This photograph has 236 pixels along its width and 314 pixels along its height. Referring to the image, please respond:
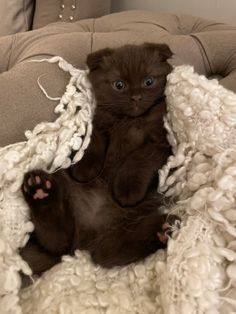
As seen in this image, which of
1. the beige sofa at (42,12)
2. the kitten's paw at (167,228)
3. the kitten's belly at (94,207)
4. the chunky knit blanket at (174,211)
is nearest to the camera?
the chunky knit blanket at (174,211)

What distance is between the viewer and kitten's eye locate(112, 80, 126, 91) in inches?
38.7

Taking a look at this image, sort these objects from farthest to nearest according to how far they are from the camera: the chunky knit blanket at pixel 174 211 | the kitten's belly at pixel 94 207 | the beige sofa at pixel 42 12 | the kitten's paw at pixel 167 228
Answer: the beige sofa at pixel 42 12
the kitten's belly at pixel 94 207
the kitten's paw at pixel 167 228
the chunky knit blanket at pixel 174 211

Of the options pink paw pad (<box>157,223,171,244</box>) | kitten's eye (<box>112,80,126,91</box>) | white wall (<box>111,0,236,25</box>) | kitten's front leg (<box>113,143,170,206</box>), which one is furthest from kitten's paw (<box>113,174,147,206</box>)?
white wall (<box>111,0,236,25</box>)

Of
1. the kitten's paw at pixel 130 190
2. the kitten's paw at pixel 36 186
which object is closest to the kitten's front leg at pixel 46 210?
the kitten's paw at pixel 36 186

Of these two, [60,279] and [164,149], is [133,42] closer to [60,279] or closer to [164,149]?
[164,149]

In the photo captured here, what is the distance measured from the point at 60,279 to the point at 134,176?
0.84 feet

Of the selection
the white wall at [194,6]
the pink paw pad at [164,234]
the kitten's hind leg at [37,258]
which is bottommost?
the kitten's hind leg at [37,258]

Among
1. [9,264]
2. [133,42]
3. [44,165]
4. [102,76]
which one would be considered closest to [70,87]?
[102,76]

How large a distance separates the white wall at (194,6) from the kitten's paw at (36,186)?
1112 mm

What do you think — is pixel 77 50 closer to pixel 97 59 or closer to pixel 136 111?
pixel 97 59

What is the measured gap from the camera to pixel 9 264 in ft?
2.48

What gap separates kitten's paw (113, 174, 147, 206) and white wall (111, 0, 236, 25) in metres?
0.99

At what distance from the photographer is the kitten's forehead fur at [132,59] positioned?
974 millimetres

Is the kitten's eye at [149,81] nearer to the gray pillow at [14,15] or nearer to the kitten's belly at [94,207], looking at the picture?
the kitten's belly at [94,207]
